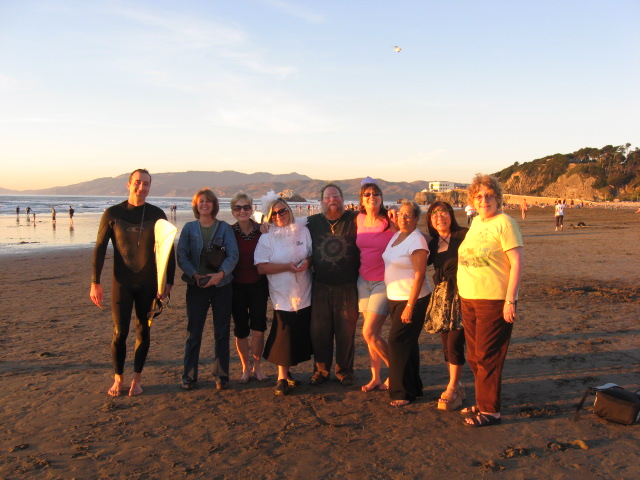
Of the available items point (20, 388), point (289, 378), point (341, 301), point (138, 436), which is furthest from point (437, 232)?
point (20, 388)

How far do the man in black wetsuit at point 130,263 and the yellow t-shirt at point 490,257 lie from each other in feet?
9.09

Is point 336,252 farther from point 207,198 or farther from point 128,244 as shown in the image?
point 128,244

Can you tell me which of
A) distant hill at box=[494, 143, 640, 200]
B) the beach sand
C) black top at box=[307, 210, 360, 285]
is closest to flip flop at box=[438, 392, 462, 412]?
the beach sand

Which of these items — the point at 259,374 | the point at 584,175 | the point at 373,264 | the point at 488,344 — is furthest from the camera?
the point at 584,175

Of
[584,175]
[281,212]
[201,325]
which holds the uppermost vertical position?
[584,175]

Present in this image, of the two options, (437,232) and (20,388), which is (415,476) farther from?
(20,388)

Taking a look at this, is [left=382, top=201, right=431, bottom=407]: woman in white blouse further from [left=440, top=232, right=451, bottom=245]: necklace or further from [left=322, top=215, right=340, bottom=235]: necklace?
[left=322, top=215, right=340, bottom=235]: necklace

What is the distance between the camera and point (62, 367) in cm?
528

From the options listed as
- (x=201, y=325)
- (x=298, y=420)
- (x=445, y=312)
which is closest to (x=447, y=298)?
(x=445, y=312)

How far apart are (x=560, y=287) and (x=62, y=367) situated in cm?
883

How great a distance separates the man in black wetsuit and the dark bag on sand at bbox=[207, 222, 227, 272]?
363mm

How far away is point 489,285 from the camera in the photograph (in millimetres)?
3750

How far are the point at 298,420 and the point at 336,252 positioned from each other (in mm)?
1566

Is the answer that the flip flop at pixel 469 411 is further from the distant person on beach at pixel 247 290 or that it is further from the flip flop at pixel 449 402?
the distant person on beach at pixel 247 290
